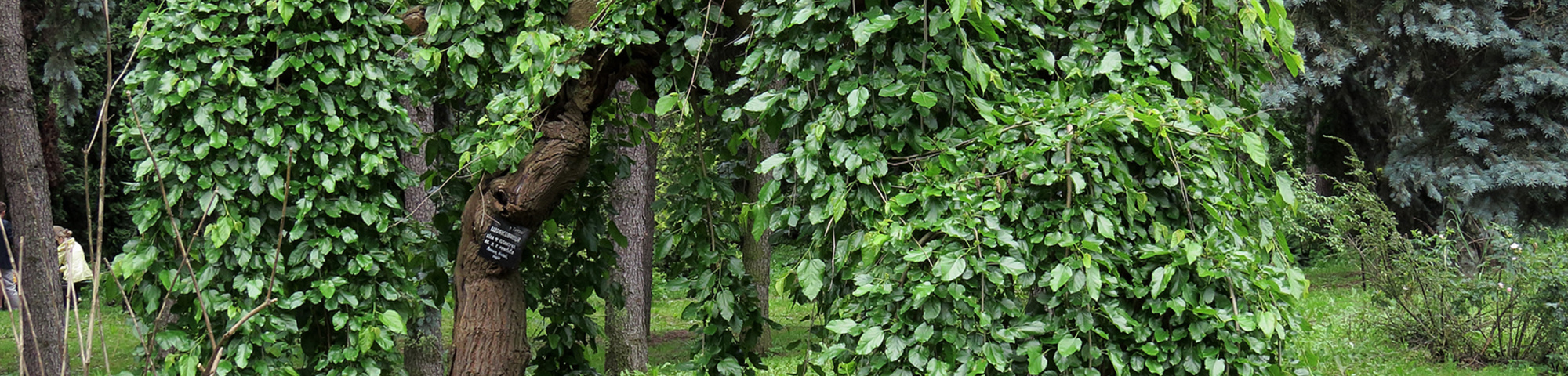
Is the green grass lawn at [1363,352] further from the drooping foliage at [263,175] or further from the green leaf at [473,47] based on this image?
the drooping foliage at [263,175]

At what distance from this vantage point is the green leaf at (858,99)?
2.53m

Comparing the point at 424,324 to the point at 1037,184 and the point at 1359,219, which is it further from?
the point at 1359,219

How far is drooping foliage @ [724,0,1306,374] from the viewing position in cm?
237

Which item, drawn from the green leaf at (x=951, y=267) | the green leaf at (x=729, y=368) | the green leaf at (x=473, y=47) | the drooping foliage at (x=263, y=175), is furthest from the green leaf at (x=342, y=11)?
the green leaf at (x=951, y=267)

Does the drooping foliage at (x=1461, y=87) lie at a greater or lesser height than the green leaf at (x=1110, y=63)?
lesser

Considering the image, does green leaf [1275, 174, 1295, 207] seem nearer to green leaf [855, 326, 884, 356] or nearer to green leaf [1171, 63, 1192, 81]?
green leaf [1171, 63, 1192, 81]

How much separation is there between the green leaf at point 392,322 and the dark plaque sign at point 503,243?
1.18ft

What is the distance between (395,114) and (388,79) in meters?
0.11

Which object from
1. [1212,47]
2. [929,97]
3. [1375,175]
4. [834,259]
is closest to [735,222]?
[834,259]

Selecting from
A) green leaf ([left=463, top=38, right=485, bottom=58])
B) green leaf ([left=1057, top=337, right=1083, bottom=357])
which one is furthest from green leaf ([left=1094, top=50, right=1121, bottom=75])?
green leaf ([left=463, top=38, right=485, bottom=58])

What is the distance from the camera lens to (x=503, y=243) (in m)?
3.59

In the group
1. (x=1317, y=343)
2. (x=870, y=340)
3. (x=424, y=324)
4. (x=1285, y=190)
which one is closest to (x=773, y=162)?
(x=870, y=340)

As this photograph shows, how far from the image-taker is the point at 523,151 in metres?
3.32

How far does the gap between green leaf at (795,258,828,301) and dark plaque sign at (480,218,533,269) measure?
125 cm
